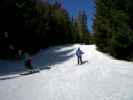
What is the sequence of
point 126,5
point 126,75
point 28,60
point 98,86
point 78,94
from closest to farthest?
point 78,94, point 98,86, point 126,75, point 28,60, point 126,5

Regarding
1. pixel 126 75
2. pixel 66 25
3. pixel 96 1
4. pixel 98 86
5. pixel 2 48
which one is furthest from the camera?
pixel 66 25

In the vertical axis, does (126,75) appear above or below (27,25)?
below

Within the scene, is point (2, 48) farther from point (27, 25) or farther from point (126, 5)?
point (126, 5)

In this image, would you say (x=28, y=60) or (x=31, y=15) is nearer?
(x=28, y=60)

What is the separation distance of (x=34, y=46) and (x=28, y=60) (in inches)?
1009

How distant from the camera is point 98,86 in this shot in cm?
1284

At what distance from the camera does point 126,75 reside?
595 inches

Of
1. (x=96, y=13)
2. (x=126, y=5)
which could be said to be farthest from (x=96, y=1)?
(x=126, y=5)

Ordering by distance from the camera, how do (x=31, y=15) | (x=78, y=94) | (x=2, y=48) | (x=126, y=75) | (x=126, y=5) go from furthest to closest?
(x=31, y=15) → (x=2, y=48) → (x=126, y=5) → (x=126, y=75) → (x=78, y=94)

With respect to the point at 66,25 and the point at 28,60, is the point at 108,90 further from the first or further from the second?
the point at 66,25

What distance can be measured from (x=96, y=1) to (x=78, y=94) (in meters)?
22.9

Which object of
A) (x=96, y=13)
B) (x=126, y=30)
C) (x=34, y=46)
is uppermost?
(x=96, y=13)

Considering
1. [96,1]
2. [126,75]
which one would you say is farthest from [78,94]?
[96,1]

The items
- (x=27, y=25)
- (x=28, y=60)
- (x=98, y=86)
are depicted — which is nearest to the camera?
(x=98, y=86)
